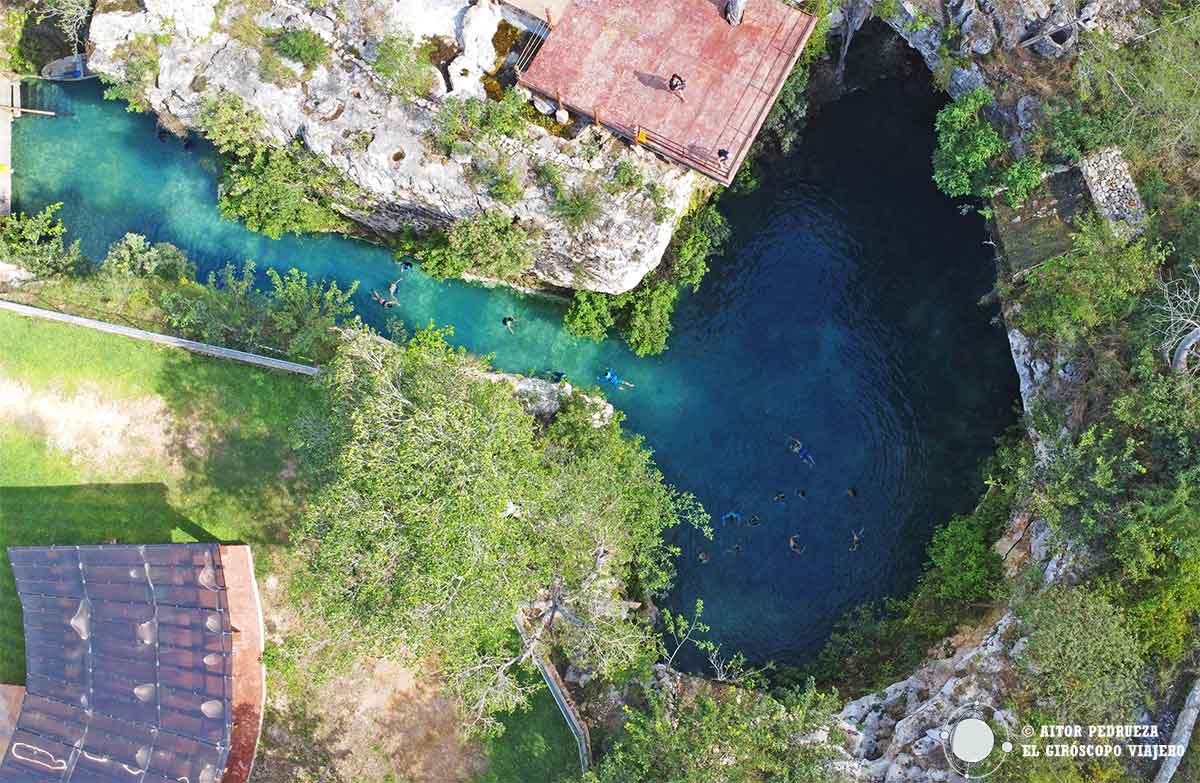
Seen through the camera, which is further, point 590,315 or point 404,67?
point 590,315

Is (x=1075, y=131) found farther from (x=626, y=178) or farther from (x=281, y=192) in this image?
(x=281, y=192)

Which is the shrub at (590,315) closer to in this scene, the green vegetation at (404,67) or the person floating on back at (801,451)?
the person floating on back at (801,451)

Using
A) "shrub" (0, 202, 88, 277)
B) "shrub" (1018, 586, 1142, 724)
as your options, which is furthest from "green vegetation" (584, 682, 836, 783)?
"shrub" (0, 202, 88, 277)

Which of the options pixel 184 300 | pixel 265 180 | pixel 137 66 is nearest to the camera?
pixel 137 66

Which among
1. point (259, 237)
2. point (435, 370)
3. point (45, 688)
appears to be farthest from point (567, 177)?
point (45, 688)

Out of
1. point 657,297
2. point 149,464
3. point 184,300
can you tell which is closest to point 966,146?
point 657,297

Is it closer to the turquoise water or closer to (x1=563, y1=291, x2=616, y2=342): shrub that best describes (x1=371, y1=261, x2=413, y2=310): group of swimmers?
the turquoise water

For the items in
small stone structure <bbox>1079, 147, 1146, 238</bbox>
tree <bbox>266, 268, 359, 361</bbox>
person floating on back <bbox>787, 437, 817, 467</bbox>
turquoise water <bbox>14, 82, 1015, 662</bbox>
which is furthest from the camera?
person floating on back <bbox>787, 437, 817, 467</bbox>
